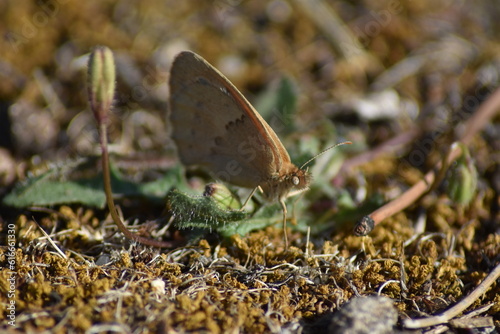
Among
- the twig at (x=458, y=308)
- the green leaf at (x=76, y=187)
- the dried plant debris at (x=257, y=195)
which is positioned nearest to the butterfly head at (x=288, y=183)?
the dried plant debris at (x=257, y=195)

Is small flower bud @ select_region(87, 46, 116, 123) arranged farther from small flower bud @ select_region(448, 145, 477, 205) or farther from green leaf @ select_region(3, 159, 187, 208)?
small flower bud @ select_region(448, 145, 477, 205)

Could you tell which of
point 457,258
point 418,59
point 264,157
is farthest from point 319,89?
point 457,258

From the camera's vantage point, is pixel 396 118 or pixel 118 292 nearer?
pixel 118 292

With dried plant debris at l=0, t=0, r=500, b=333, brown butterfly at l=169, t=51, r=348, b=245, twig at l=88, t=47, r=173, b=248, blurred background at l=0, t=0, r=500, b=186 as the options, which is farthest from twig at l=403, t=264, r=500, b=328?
twig at l=88, t=47, r=173, b=248

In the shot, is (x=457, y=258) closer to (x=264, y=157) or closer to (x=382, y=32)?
(x=264, y=157)

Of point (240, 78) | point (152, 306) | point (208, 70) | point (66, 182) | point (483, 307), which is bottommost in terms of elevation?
point (483, 307)

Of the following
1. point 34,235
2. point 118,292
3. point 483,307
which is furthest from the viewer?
point 34,235
